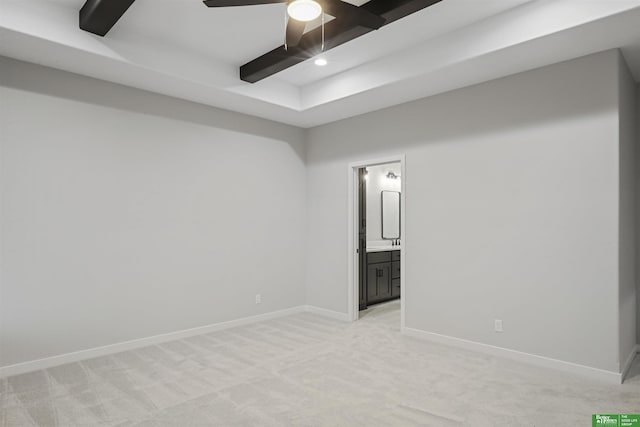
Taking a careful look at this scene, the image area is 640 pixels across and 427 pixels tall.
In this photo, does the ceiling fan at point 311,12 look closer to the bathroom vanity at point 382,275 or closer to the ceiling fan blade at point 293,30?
the ceiling fan blade at point 293,30

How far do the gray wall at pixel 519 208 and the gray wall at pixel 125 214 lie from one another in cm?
179

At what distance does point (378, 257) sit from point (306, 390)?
3.25 m

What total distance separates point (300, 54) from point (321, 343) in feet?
9.54

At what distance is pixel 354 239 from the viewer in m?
5.07

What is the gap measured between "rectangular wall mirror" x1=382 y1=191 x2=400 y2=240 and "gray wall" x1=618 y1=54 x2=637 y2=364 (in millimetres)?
3659

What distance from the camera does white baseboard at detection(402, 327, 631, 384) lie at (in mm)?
3086

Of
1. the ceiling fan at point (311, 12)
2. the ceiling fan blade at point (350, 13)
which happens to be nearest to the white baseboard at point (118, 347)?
the ceiling fan at point (311, 12)

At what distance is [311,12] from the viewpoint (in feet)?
7.14

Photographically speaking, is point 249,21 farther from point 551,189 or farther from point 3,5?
point 551,189

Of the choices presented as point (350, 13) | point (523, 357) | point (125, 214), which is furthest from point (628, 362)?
point (125, 214)

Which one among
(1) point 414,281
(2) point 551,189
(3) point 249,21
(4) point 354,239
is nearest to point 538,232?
(2) point 551,189

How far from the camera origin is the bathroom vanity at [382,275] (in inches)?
228

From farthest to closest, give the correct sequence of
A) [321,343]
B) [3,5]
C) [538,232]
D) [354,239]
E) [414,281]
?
[354,239] → [414,281] → [321,343] → [538,232] → [3,5]

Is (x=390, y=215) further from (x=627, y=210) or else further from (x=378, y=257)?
(x=627, y=210)
